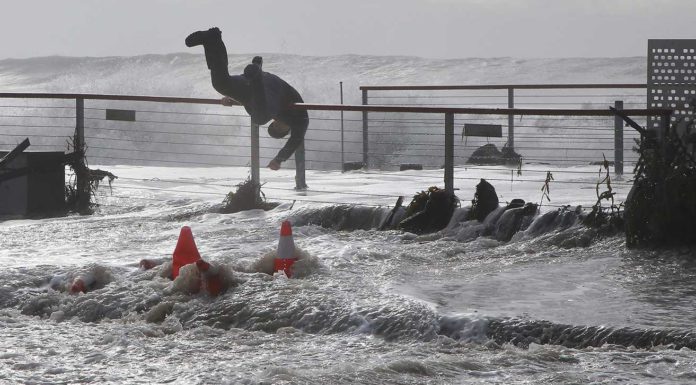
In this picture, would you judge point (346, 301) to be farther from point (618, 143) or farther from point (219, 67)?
point (618, 143)

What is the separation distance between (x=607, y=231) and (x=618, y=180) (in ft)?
13.0

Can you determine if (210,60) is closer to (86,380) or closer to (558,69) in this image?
(86,380)

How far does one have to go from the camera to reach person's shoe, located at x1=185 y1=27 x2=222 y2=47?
13.0 metres

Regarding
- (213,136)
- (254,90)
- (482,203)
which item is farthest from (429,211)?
(213,136)

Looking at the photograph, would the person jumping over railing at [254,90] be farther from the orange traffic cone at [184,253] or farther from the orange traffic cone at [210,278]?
the orange traffic cone at [210,278]

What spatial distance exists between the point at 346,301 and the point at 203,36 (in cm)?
612

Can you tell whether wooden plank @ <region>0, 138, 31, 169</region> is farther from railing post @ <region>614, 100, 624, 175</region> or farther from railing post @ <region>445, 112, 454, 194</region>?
railing post @ <region>614, 100, 624, 175</region>

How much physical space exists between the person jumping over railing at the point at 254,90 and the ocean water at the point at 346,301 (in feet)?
2.79

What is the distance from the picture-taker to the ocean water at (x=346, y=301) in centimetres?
643

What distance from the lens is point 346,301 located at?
7762 millimetres

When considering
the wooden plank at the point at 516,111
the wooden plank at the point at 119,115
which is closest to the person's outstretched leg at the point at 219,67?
the wooden plank at the point at 516,111

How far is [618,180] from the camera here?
45.3 feet

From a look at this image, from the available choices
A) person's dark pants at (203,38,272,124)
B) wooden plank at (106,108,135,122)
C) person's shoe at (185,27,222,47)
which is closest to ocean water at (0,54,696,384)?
person's dark pants at (203,38,272,124)

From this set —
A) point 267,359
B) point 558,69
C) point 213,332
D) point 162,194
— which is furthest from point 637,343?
point 558,69
